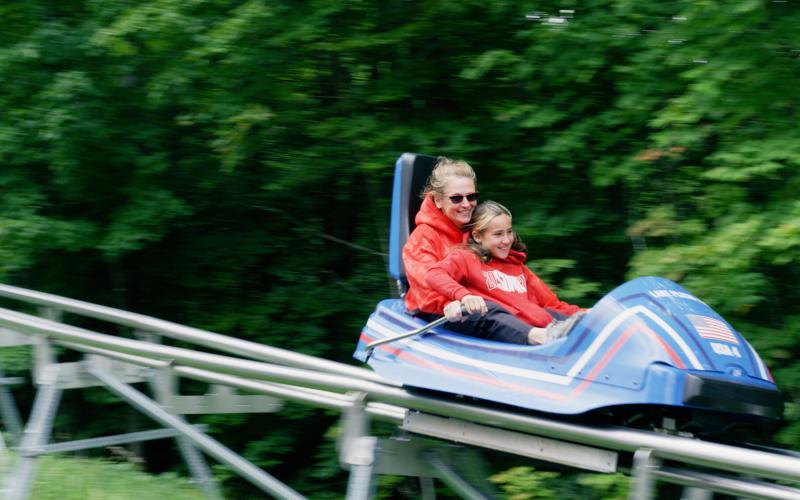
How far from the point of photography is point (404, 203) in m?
4.36

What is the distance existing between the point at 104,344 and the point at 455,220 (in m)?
1.78

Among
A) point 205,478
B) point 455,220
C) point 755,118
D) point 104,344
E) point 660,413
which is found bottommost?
point 205,478

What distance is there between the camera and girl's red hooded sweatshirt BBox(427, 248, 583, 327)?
→ 12.3 feet

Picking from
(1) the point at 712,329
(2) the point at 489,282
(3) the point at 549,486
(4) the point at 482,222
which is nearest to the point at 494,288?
(2) the point at 489,282

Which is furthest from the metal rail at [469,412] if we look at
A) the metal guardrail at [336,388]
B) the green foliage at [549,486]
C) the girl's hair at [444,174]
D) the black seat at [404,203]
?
the green foliage at [549,486]

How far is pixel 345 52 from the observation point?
24.0 feet

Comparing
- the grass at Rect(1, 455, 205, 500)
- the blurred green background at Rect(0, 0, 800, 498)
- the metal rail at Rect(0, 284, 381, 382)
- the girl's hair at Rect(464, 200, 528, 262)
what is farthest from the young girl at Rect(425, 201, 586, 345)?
the grass at Rect(1, 455, 205, 500)

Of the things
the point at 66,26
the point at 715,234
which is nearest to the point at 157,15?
the point at 66,26

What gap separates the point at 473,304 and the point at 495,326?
0.14m

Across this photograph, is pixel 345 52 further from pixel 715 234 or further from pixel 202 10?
pixel 715 234

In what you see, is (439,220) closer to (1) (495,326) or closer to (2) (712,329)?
(1) (495,326)

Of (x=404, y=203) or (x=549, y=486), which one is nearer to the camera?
(x=404, y=203)

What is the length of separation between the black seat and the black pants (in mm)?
544

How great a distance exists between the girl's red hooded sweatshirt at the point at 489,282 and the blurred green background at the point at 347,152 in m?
1.65
